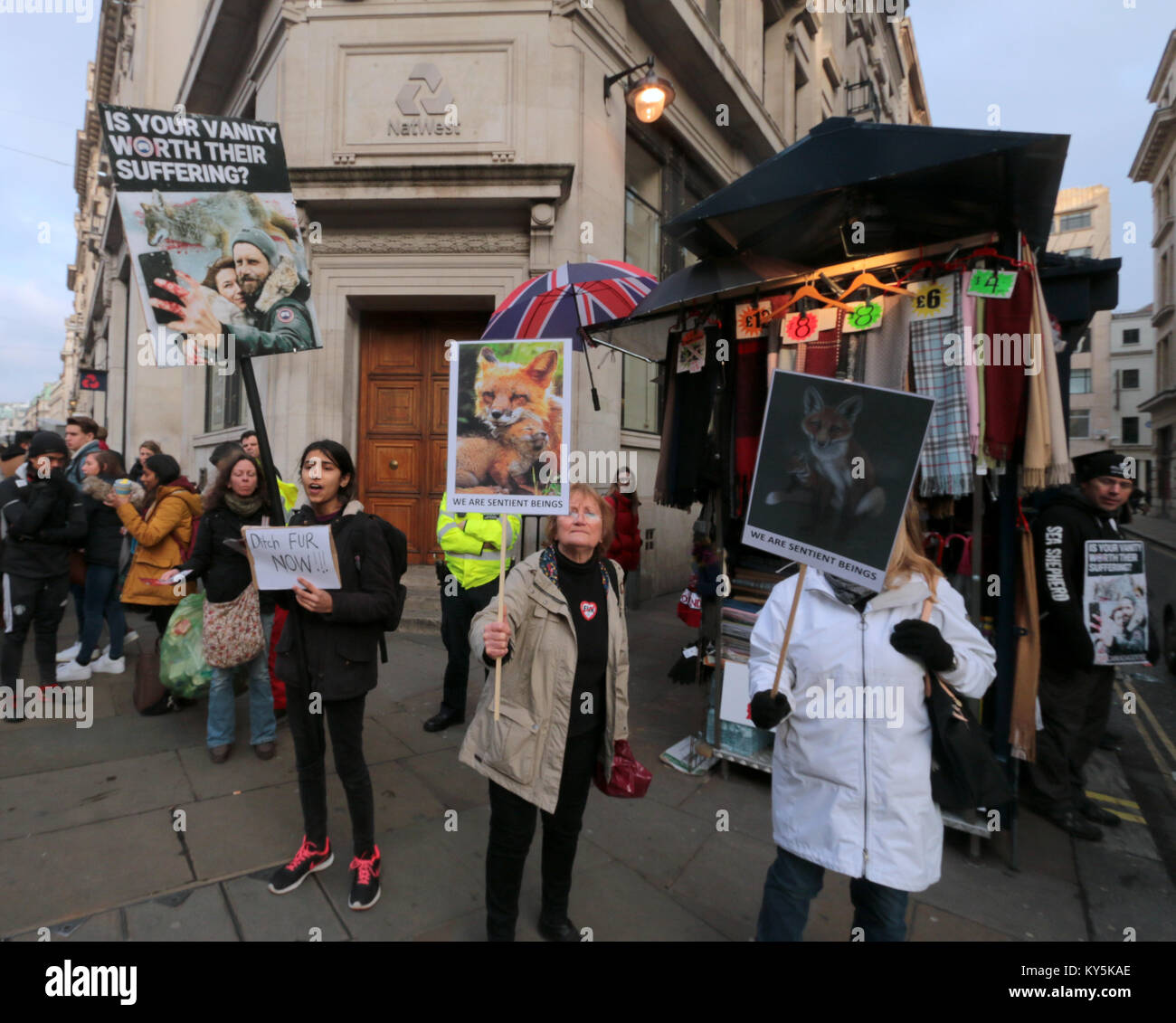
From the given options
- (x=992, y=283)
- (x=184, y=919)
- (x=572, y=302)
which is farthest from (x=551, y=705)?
(x=572, y=302)

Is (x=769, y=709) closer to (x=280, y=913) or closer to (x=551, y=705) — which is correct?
(x=551, y=705)

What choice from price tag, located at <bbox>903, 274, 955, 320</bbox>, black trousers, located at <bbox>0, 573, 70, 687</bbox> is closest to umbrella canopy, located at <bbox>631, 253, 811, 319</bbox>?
price tag, located at <bbox>903, 274, 955, 320</bbox>

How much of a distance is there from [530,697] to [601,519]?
73 centimetres

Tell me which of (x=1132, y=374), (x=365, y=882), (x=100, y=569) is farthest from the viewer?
(x=1132, y=374)

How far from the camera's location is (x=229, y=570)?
165 inches

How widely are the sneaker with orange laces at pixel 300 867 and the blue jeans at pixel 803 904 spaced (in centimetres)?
200

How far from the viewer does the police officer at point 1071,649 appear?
369cm

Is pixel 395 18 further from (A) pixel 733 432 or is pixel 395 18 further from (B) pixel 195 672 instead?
(B) pixel 195 672

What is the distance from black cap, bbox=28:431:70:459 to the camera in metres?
4.79

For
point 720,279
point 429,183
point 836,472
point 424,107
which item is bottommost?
point 836,472

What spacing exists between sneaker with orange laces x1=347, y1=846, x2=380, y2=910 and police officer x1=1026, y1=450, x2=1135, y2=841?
372cm

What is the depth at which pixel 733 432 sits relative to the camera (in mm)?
4188

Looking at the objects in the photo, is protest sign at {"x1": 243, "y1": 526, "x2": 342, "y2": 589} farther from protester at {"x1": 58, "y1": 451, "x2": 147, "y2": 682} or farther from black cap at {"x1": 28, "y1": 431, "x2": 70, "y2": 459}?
protester at {"x1": 58, "y1": 451, "x2": 147, "y2": 682}

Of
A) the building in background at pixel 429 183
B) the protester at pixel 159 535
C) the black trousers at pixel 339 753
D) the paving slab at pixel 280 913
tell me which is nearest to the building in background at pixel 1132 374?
the building in background at pixel 429 183
